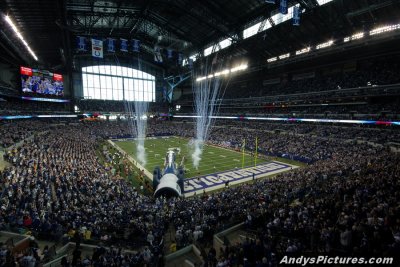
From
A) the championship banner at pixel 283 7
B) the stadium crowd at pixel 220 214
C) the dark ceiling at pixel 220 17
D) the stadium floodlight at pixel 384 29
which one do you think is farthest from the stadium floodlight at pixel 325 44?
the stadium crowd at pixel 220 214

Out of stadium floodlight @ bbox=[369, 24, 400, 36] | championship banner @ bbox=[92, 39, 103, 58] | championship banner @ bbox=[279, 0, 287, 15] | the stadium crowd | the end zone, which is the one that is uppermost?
stadium floodlight @ bbox=[369, 24, 400, 36]

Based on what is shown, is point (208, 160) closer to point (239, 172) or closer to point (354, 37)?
point (239, 172)

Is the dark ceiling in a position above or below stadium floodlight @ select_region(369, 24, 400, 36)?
above

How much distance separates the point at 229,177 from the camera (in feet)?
85.1

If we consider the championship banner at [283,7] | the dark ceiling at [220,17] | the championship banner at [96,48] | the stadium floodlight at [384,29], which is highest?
the dark ceiling at [220,17]

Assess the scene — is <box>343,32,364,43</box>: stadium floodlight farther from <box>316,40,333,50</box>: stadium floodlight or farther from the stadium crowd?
the stadium crowd

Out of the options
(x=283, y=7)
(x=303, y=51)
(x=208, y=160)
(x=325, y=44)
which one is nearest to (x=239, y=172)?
(x=208, y=160)

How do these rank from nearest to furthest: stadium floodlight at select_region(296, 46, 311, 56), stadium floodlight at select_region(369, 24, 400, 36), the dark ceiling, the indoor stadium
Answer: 1. the indoor stadium
2. the dark ceiling
3. stadium floodlight at select_region(369, 24, 400, 36)
4. stadium floodlight at select_region(296, 46, 311, 56)

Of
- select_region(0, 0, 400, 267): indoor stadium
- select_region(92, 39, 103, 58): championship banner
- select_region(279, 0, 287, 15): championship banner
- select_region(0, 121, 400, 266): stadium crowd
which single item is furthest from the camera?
select_region(92, 39, 103, 58): championship banner

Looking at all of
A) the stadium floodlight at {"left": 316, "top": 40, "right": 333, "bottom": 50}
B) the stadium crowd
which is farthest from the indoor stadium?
the stadium floodlight at {"left": 316, "top": 40, "right": 333, "bottom": 50}

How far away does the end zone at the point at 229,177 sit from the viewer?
2267 cm

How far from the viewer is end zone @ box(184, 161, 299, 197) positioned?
22.7 m

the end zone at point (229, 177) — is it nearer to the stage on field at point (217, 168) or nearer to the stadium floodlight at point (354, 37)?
the stage on field at point (217, 168)

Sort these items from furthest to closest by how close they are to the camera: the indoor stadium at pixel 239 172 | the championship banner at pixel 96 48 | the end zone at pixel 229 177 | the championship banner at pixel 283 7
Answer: the championship banner at pixel 96 48, the championship banner at pixel 283 7, the end zone at pixel 229 177, the indoor stadium at pixel 239 172
